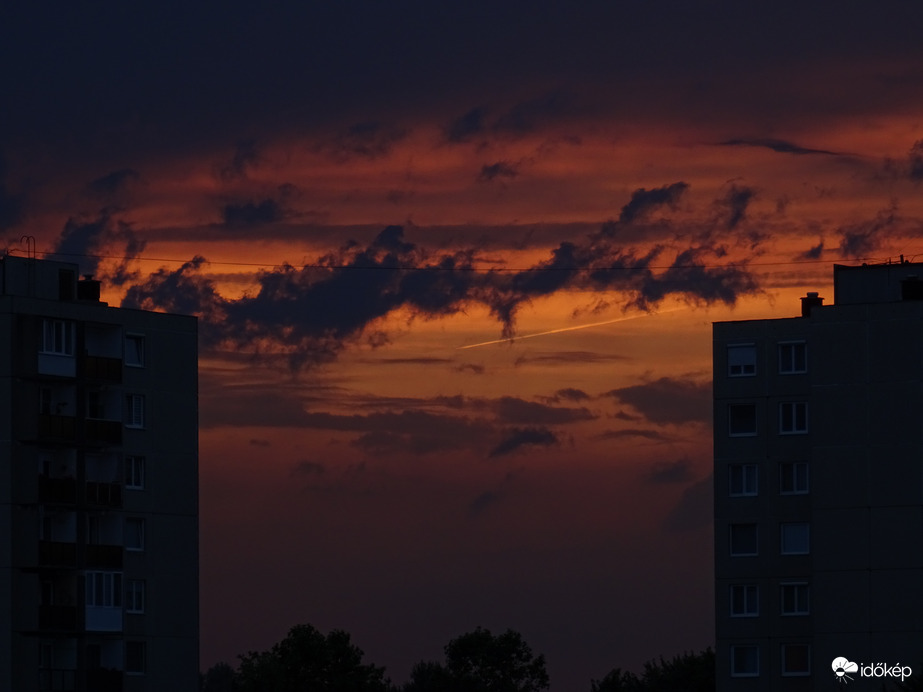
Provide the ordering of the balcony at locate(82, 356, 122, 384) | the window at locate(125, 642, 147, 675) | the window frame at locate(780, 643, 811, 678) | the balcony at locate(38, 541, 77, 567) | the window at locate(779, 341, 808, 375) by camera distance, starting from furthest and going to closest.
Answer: the window at locate(779, 341, 808, 375) < the window frame at locate(780, 643, 811, 678) < the window at locate(125, 642, 147, 675) < the balcony at locate(82, 356, 122, 384) < the balcony at locate(38, 541, 77, 567)

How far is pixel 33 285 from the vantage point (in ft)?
325

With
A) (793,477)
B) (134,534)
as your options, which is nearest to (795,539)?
(793,477)

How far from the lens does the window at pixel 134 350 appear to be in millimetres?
101494

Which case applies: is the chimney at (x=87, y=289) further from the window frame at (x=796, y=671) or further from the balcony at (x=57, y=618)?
the window frame at (x=796, y=671)

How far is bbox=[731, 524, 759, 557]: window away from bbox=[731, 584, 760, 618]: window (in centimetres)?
188

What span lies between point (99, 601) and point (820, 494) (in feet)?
123

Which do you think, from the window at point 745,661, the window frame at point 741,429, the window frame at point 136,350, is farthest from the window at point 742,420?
the window frame at point 136,350

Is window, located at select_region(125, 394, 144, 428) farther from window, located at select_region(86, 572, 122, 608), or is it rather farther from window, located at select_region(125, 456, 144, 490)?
window, located at select_region(86, 572, 122, 608)

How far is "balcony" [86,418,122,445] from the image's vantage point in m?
97.6

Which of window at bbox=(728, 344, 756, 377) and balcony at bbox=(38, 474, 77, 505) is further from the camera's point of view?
window at bbox=(728, 344, 756, 377)

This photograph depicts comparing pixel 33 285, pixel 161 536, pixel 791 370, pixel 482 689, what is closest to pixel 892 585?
pixel 791 370

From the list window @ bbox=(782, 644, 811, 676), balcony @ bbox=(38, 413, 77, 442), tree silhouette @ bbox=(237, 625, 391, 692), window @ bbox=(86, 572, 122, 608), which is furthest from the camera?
tree silhouette @ bbox=(237, 625, 391, 692)

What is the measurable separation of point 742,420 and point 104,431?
35.7 m

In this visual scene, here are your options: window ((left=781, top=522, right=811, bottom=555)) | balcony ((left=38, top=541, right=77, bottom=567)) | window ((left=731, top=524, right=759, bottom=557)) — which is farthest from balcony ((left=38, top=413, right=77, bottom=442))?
window ((left=781, top=522, right=811, bottom=555))
